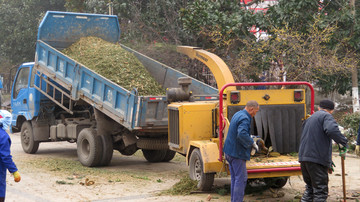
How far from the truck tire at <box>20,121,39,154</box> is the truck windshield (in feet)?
3.34

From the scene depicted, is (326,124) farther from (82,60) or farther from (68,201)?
(82,60)

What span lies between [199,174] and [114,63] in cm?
426

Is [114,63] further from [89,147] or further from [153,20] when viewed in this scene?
[153,20]

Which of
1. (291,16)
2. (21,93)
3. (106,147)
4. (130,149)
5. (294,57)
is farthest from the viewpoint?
(291,16)

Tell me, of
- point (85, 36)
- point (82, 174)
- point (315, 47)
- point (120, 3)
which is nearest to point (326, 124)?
point (82, 174)

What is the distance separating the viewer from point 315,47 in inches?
613

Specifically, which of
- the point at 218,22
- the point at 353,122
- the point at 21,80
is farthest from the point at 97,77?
the point at 353,122

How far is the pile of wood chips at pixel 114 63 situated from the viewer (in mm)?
11295

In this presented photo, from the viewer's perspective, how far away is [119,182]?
31.9ft

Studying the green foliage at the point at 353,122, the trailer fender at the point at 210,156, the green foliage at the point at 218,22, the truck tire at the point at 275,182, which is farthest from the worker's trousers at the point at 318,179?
the green foliage at the point at 218,22

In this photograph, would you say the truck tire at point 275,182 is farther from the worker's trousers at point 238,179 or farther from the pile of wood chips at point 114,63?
the pile of wood chips at point 114,63

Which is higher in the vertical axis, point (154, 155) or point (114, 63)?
point (114, 63)

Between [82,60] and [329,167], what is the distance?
7.19 m

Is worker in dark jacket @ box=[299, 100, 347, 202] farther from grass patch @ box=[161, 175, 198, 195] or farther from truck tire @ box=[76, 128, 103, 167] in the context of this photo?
truck tire @ box=[76, 128, 103, 167]
